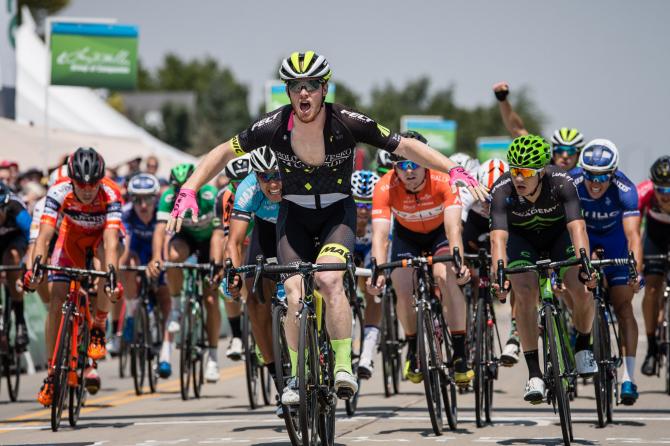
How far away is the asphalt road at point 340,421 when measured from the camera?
32.9 feet

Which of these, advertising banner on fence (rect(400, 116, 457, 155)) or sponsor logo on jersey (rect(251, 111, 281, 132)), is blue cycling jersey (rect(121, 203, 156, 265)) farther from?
advertising banner on fence (rect(400, 116, 457, 155))

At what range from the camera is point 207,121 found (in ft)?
456

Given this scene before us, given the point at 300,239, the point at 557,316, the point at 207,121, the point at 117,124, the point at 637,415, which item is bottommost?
the point at 637,415

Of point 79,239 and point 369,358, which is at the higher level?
point 79,239

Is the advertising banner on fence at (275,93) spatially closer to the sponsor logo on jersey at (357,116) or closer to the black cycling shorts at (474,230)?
the black cycling shorts at (474,230)

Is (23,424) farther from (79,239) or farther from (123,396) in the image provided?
(123,396)

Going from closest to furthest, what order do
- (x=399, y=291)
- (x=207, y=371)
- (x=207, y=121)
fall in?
1. (x=399, y=291)
2. (x=207, y=371)
3. (x=207, y=121)

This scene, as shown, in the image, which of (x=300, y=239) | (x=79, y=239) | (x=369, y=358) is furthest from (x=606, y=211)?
(x=79, y=239)

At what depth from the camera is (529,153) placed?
32.3ft

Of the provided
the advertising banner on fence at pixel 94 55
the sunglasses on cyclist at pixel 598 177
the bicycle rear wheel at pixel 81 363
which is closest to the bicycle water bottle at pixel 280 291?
the bicycle rear wheel at pixel 81 363

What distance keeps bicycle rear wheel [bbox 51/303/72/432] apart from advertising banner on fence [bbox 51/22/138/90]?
15188mm

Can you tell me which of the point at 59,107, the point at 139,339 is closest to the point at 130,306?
the point at 139,339

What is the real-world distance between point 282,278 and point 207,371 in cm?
544

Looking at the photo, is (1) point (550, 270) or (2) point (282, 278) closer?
(2) point (282, 278)
